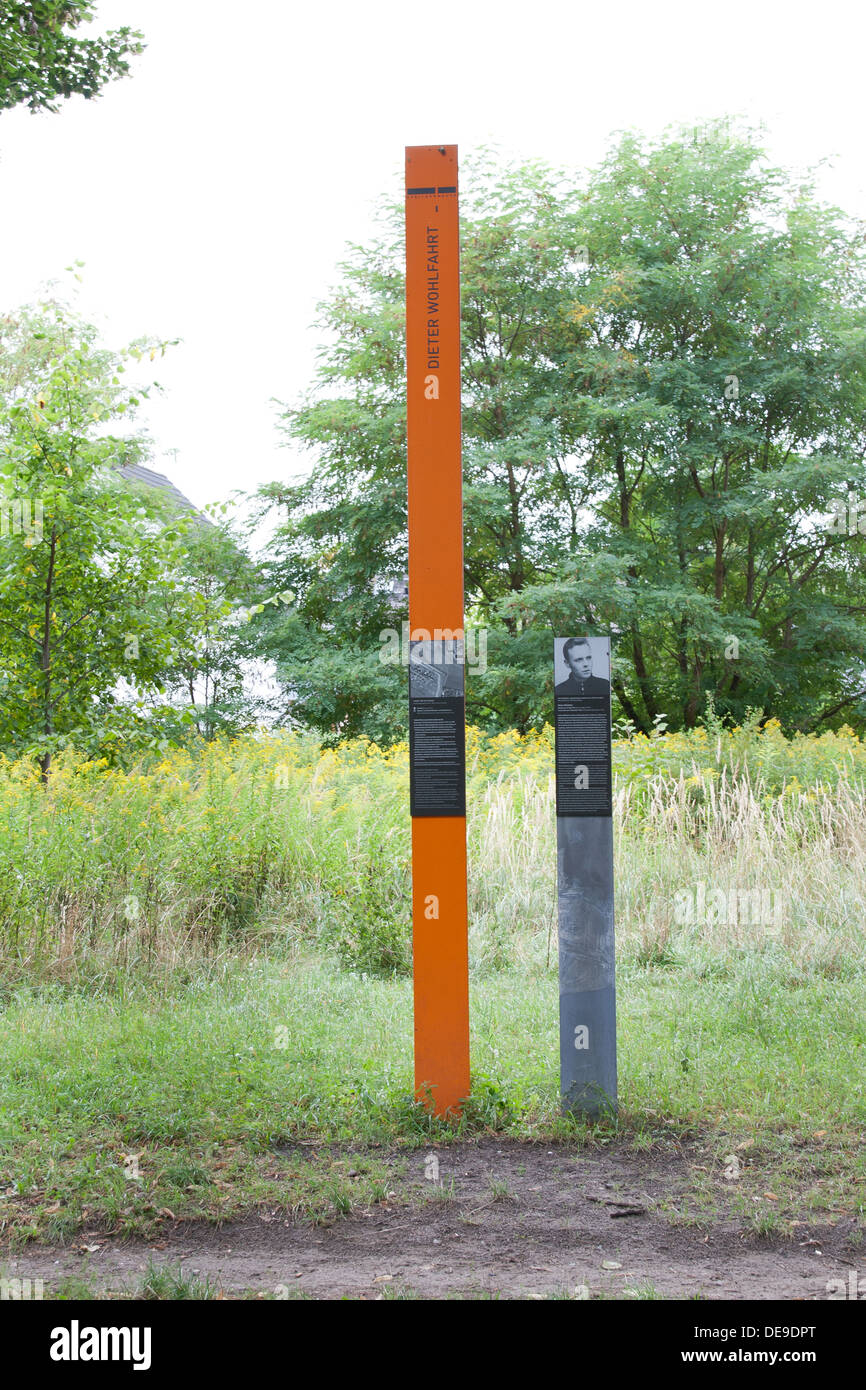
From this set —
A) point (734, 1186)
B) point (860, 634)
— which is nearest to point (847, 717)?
point (860, 634)

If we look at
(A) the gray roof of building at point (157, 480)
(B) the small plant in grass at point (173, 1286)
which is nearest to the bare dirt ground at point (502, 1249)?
(B) the small plant in grass at point (173, 1286)

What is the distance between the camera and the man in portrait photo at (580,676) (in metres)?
4.61

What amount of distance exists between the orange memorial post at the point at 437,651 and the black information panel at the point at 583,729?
1.44 ft

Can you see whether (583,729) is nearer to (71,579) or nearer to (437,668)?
(437,668)

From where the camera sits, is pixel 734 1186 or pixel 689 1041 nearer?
pixel 734 1186

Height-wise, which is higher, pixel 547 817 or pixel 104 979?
pixel 547 817

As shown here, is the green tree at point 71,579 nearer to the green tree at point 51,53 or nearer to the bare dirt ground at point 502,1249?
the green tree at point 51,53

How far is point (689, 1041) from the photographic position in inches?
215

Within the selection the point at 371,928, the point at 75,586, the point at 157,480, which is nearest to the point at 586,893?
the point at 371,928

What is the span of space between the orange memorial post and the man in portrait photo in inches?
18.2

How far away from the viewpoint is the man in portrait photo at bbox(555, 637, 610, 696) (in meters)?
4.61
